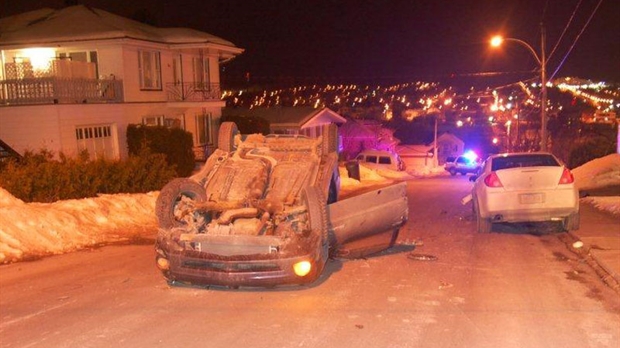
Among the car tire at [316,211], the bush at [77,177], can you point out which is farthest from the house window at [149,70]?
the car tire at [316,211]

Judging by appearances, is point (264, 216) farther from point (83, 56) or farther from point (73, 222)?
point (83, 56)

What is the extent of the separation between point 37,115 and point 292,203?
17439 mm

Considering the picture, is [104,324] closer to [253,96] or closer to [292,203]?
[292,203]

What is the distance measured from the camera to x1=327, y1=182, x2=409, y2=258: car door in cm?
866

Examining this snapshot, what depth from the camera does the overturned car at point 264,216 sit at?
7.27 meters

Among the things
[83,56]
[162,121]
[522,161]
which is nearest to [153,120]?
[162,121]

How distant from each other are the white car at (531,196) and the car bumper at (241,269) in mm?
5180

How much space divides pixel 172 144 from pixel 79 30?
8.22 m

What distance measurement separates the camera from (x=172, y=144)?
23469 millimetres

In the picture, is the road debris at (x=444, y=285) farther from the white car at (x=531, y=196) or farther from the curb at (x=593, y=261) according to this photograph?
the white car at (x=531, y=196)

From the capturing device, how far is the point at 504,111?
7431 cm

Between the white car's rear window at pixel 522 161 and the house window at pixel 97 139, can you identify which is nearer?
the white car's rear window at pixel 522 161

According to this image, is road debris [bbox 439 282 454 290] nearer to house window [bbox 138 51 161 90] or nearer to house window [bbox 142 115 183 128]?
house window [bbox 142 115 183 128]

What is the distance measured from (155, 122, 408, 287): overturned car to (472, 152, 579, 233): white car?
83.9 inches
